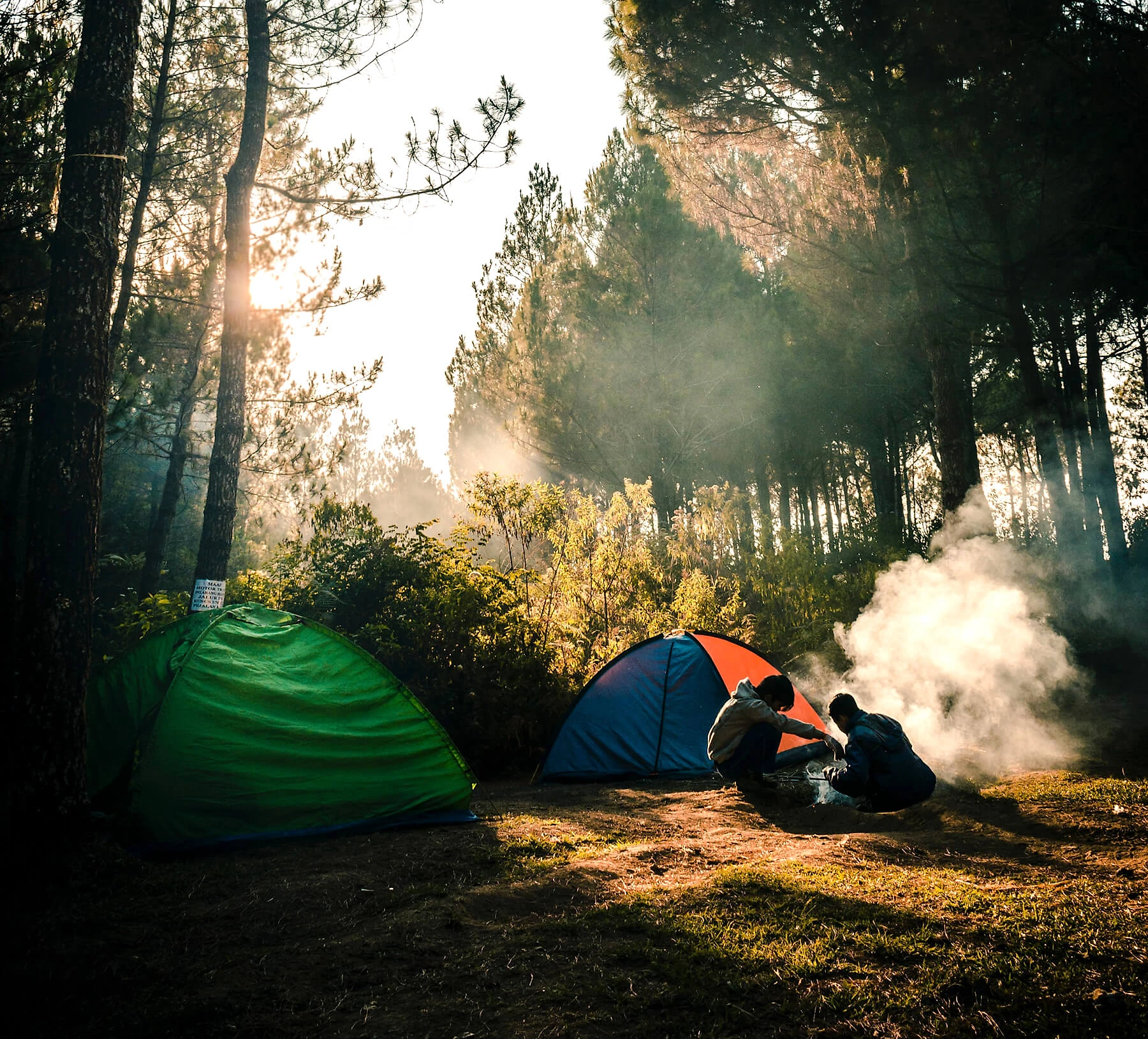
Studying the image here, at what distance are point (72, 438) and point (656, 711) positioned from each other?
5.49 meters

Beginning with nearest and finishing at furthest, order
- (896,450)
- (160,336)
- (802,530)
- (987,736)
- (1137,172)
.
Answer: (987,736) < (1137,172) < (160,336) < (896,450) < (802,530)

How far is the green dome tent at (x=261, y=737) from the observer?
482 centimetres

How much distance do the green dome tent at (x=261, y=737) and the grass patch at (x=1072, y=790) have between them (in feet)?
13.0

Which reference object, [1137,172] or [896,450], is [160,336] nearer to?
[1137,172]

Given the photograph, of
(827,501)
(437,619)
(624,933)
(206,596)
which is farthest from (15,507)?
(827,501)

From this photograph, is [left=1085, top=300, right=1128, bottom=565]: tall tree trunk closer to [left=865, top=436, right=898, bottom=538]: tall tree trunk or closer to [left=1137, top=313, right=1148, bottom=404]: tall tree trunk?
[left=1137, top=313, right=1148, bottom=404]: tall tree trunk

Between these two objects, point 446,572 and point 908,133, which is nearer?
point 446,572

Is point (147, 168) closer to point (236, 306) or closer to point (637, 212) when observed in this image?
point (236, 306)

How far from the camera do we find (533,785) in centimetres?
734

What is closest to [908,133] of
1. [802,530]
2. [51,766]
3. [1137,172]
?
[1137,172]

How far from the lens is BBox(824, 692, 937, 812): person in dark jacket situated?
5156mm

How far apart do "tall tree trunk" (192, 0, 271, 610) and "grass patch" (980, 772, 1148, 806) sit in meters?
7.31

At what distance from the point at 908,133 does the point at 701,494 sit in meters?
6.85

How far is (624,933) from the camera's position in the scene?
3.26 metres
